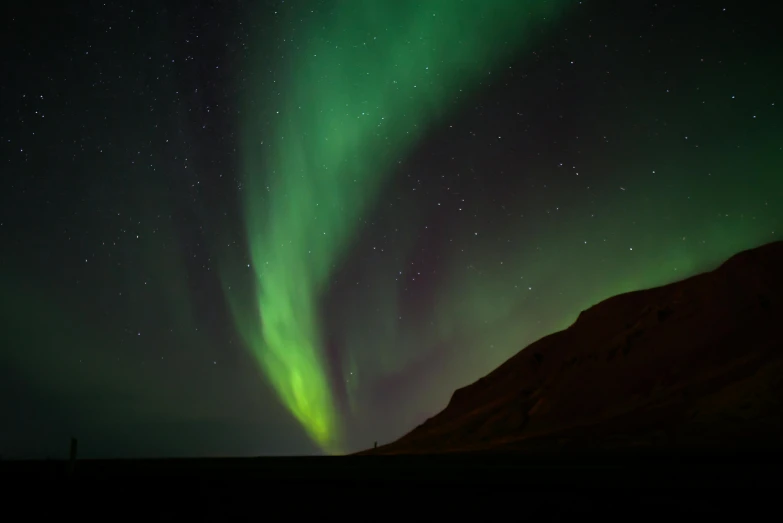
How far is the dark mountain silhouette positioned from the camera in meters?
59.3

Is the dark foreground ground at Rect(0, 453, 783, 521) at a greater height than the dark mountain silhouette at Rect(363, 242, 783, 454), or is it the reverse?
the dark mountain silhouette at Rect(363, 242, 783, 454)

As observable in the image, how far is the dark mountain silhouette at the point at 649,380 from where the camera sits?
59.3 m

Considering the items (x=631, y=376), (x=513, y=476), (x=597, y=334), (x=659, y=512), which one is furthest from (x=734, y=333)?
(x=659, y=512)

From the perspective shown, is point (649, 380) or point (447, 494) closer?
point (447, 494)

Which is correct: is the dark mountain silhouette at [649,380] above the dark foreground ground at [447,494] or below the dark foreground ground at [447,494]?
above

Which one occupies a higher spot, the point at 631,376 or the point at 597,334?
the point at 597,334

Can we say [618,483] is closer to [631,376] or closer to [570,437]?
[570,437]

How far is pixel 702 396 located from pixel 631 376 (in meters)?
15.5

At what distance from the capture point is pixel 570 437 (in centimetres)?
6450

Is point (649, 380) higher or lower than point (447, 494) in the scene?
higher

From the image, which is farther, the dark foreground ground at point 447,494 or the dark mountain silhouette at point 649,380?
the dark mountain silhouette at point 649,380

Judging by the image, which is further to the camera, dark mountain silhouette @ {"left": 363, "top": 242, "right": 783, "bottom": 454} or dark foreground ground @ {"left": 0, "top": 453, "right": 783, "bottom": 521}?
dark mountain silhouette @ {"left": 363, "top": 242, "right": 783, "bottom": 454}

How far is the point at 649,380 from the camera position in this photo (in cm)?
8106

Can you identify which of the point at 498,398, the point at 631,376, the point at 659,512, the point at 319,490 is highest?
the point at 498,398
